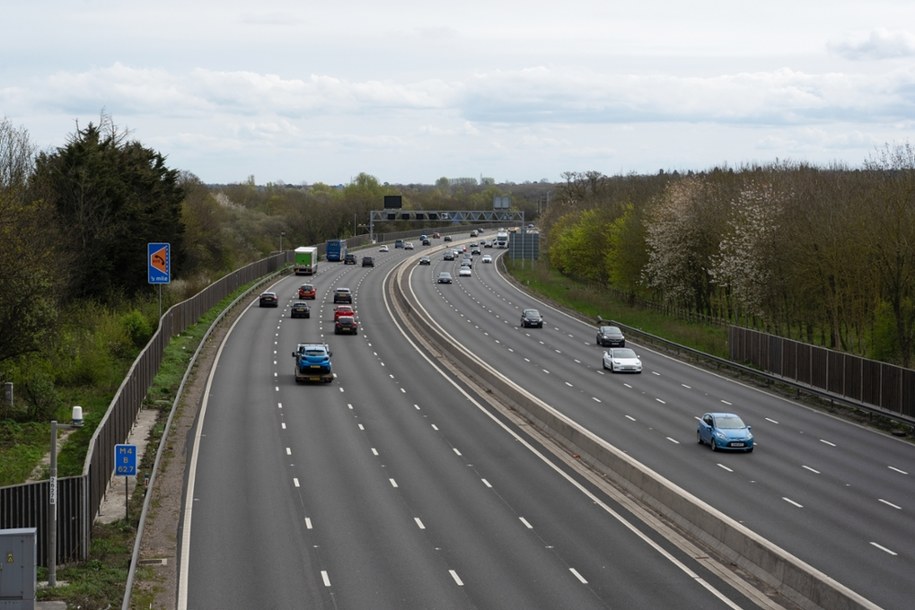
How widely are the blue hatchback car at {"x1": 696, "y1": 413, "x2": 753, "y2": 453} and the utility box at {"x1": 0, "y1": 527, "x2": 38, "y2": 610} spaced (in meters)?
23.5

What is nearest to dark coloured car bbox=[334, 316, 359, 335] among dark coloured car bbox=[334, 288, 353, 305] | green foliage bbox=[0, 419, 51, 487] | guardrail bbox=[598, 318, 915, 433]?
guardrail bbox=[598, 318, 915, 433]

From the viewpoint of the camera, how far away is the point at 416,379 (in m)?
55.1

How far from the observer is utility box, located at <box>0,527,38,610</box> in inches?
810

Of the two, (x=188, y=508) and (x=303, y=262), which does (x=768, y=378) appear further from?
(x=303, y=262)

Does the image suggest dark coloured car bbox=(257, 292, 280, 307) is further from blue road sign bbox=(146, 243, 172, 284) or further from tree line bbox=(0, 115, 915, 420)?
blue road sign bbox=(146, 243, 172, 284)

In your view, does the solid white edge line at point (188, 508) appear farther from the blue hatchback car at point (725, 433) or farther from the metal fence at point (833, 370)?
the metal fence at point (833, 370)

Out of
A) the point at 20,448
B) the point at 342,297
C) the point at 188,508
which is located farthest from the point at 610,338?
the point at 188,508

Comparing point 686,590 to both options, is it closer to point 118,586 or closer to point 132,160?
point 118,586

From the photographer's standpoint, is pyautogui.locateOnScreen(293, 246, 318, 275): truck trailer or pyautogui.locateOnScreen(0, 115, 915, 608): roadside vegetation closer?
pyautogui.locateOnScreen(0, 115, 915, 608): roadside vegetation

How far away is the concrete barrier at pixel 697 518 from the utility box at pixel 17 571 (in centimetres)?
1362

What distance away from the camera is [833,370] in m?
48.5

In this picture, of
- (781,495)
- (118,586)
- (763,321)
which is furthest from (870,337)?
(118,586)

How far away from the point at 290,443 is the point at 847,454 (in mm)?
18007

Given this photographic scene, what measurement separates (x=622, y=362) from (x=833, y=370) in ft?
40.7
